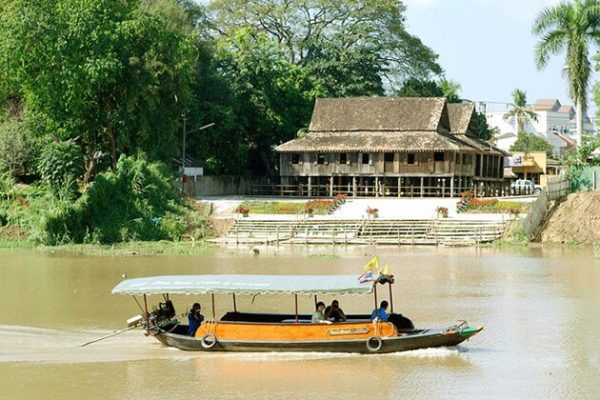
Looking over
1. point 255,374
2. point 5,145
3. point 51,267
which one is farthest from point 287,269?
point 5,145

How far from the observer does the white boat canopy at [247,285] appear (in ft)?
72.7

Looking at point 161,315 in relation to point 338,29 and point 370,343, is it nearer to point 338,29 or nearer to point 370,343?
point 370,343

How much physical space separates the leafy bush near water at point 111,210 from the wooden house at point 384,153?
1314 centimetres

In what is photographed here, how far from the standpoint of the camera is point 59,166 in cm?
4931

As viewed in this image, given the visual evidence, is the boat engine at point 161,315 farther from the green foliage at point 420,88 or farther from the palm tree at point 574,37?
the green foliage at point 420,88

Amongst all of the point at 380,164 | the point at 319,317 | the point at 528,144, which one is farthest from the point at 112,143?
the point at 528,144

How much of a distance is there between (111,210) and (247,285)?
27891 millimetres

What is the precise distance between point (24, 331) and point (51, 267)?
13.5m

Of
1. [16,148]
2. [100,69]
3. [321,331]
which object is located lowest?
[321,331]

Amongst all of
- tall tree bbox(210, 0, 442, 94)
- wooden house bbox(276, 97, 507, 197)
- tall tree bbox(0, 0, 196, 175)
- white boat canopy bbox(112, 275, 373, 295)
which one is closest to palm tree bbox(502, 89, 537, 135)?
tall tree bbox(210, 0, 442, 94)

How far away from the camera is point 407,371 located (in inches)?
810

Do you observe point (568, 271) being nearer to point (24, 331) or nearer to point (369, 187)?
point (24, 331)

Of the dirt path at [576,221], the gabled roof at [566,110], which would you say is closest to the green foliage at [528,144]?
the dirt path at [576,221]

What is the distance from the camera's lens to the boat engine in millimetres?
23062
